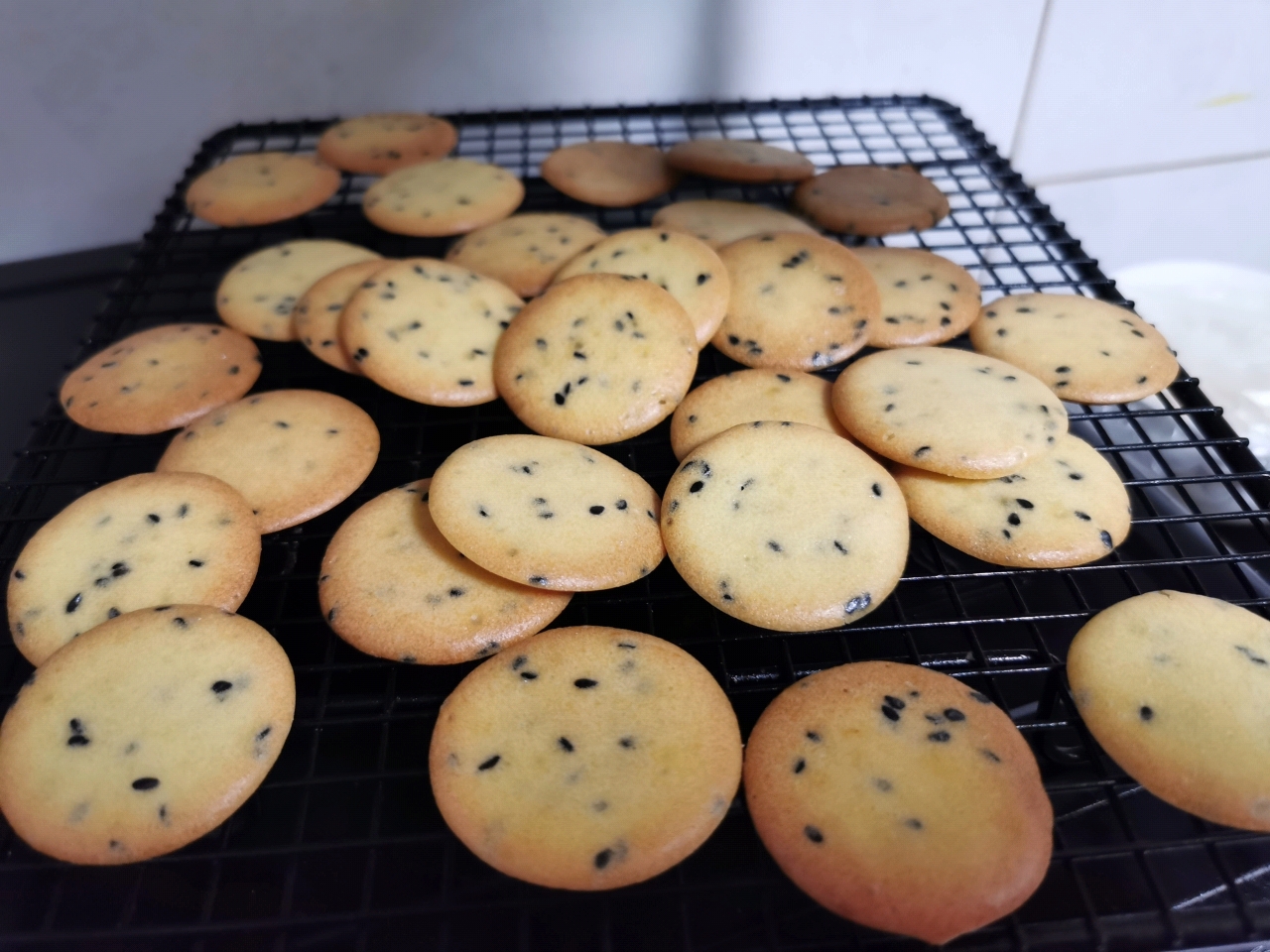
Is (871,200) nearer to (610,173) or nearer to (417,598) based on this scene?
(610,173)

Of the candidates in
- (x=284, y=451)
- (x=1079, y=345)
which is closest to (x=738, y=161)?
(x=1079, y=345)

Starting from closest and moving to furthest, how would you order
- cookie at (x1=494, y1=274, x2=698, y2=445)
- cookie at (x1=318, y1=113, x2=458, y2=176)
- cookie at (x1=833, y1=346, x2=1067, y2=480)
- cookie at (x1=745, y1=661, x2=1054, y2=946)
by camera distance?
cookie at (x1=745, y1=661, x2=1054, y2=946)
cookie at (x1=833, y1=346, x2=1067, y2=480)
cookie at (x1=494, y1=274, x2=698, y2=445)
cookie at (x1=318, y1=113, x2=458, y2=176)

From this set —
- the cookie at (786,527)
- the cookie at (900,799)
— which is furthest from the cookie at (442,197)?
the cookie at (900,799)

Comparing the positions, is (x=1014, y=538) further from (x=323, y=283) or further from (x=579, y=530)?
(x=323, y=283)

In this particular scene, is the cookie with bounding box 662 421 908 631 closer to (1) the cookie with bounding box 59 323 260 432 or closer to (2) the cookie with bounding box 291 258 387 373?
(2) the cookie with bounding box 291 258 387 373

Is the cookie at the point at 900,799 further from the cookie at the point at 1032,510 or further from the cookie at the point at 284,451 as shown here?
the cookie at the point at 284,451

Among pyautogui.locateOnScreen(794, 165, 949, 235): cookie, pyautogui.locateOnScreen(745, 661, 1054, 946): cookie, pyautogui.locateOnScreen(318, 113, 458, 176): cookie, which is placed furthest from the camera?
pyautogui.locateOnScreen(318, 113, 458, 176): cookie

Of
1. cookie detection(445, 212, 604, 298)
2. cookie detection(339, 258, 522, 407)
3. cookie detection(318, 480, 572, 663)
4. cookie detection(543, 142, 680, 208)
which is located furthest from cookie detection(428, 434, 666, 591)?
cookie detection(543, 142, 680, 208)
